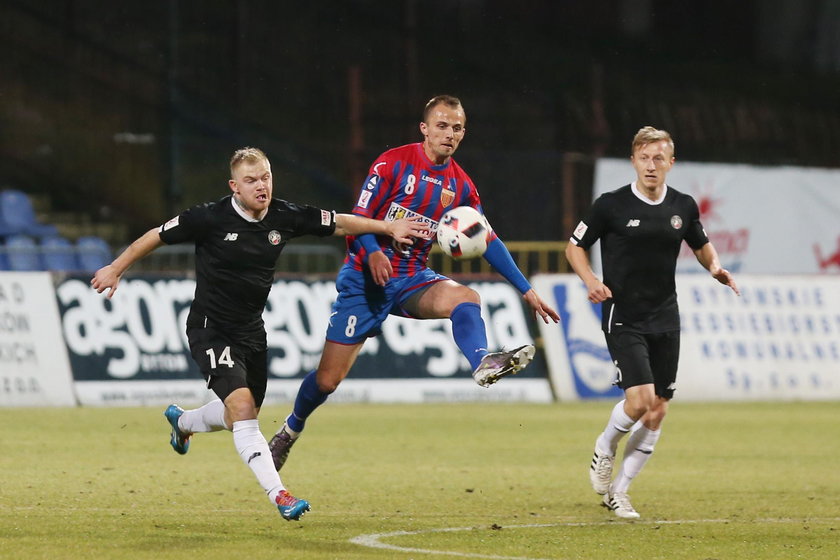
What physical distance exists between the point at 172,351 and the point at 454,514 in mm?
8906

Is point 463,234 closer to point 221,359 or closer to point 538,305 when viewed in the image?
point 538,305

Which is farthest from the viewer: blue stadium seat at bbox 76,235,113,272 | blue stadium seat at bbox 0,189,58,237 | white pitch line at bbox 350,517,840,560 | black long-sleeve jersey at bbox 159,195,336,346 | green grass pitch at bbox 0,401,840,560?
blue stadium seat at bbox 0,189,58,237

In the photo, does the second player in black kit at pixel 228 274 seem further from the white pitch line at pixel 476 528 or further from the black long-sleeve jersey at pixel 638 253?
the black long-sleeve jersey at pixel 638 253

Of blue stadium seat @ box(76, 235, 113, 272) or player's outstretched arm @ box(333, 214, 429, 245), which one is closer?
player's outstretched arm @ box(333, 214, 429, 245)

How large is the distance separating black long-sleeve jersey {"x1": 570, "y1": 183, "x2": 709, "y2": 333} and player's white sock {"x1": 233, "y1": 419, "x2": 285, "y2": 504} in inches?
98.7

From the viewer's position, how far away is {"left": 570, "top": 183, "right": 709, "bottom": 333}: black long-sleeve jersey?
9312 millimetres

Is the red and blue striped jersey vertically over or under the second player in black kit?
over

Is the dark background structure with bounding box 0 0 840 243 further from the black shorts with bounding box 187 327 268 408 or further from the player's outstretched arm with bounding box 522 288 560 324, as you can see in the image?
the black shorts with bounding box 187 327 268 408

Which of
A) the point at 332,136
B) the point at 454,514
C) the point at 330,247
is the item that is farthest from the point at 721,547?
the point at 332,136

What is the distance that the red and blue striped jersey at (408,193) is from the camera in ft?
30.9

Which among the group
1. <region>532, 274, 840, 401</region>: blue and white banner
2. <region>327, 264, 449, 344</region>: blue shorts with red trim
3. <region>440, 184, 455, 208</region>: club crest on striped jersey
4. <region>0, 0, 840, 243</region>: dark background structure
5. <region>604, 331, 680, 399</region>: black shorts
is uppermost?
<region>0, 0, 840, 243</region>: dark background structure

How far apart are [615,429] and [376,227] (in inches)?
77.6

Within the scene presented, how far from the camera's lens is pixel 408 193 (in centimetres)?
945

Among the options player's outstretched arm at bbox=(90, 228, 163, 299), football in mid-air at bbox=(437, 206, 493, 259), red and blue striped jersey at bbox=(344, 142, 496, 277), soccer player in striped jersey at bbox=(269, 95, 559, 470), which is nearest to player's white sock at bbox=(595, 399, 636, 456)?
soccer player in striped jersey at bbox=(269, 95, 559, 470)
